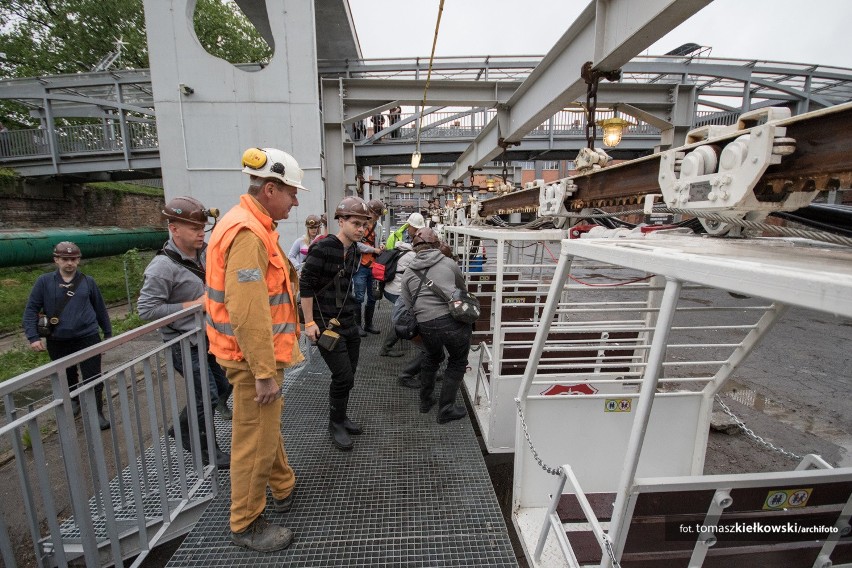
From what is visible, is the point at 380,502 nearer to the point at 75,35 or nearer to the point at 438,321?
the point at 438,321

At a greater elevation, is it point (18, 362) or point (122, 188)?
point (122, 188)

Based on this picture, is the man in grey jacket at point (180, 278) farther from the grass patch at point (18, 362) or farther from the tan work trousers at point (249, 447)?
the grass patch at point (18, 362)

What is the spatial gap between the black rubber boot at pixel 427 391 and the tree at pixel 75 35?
25900 mm

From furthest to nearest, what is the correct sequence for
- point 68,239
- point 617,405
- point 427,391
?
point 68,239 → point 427,391 → point 617,405

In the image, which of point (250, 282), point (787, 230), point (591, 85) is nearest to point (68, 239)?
point (250, 282)

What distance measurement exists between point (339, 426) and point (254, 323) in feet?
5.69

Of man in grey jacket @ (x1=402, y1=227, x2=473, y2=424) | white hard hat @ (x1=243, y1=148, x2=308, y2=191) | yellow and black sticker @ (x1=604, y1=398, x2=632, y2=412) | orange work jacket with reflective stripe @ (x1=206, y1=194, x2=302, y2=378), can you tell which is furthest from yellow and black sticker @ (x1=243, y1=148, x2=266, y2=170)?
yellow and black sticker @ (x1=604, y1=398, x2=632, y2=412)

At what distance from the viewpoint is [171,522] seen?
230 centimetres

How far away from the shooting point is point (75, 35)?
20.2 meters

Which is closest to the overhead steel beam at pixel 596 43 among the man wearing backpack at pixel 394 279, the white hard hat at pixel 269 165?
the man wearing backpack at pixel 394 279

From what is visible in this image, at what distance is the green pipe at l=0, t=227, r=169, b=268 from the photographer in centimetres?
933

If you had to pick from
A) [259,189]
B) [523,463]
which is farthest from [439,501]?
[259,189]

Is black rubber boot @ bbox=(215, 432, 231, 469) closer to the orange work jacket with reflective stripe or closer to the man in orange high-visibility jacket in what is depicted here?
the man in orange high-visibility jacket

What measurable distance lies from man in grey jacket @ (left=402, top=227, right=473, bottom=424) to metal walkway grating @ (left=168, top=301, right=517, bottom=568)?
30cm
